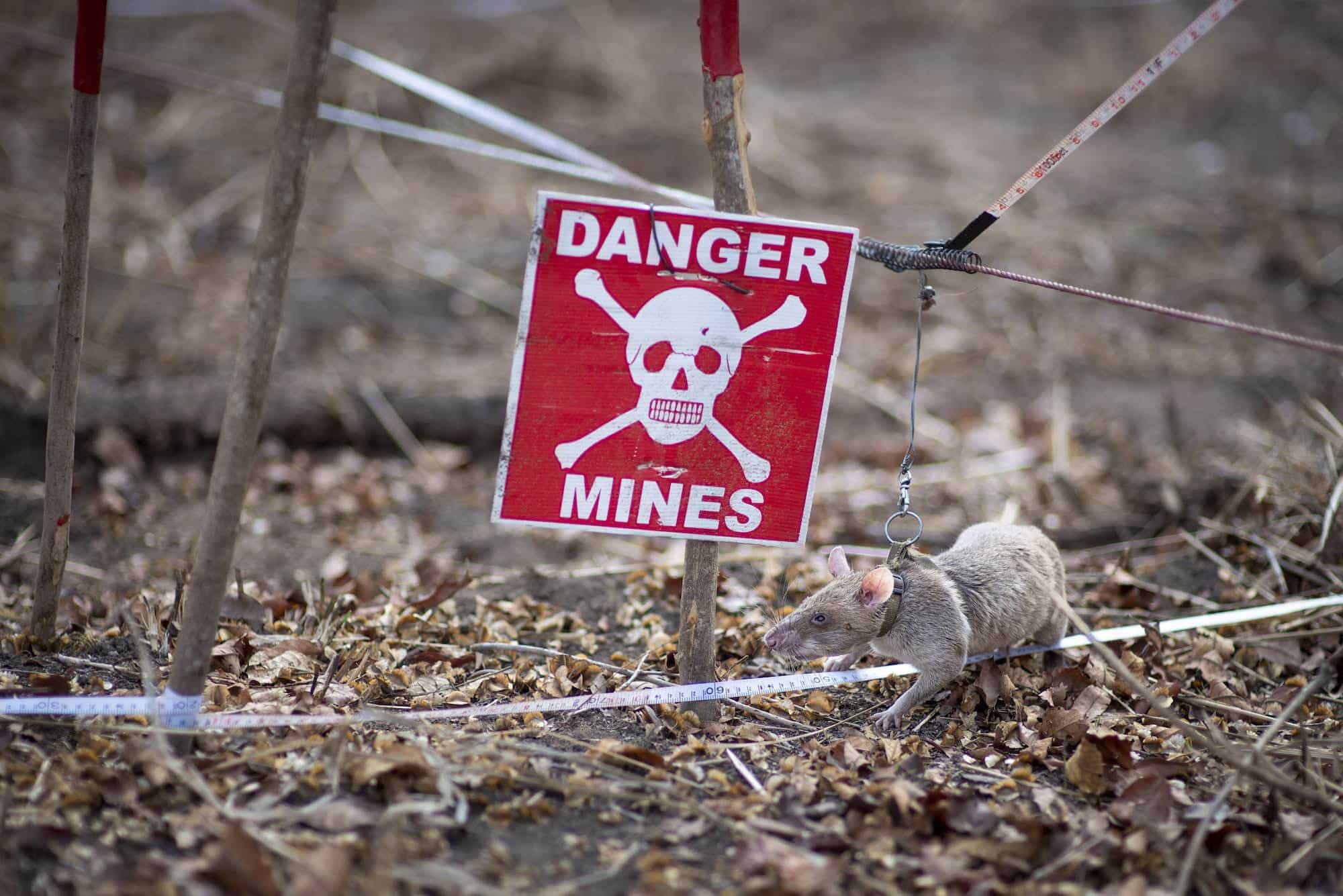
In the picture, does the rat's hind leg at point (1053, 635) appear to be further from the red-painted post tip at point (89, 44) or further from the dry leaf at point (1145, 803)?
the red-painted post tip at point (89, 44)

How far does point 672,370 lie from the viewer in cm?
320

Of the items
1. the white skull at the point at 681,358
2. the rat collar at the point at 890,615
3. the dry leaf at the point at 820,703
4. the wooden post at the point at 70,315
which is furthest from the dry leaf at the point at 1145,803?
the wooden post at the point at 70,315

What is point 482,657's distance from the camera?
4141mm

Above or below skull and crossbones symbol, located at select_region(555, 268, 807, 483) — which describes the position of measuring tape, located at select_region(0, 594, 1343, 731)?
below

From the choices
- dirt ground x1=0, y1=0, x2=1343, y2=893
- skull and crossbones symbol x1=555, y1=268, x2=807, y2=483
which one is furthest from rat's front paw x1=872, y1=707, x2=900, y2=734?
skull and crossbones symbol x1=555, y1=268, x2=807, y2=483

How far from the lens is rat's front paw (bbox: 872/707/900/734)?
12.2ft

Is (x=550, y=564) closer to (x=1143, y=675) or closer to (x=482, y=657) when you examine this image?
(x=482, y=657)

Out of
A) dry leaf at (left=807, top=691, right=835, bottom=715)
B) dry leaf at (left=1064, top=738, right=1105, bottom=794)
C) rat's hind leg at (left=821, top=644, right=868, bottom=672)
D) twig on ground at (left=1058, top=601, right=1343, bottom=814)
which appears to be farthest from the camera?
rat's hind leg at (left=821, top=644, right=868, bottom=672)

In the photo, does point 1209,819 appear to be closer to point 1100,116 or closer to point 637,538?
point 1100,116

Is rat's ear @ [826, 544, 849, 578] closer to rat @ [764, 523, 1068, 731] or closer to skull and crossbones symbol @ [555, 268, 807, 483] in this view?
rat @ [764, 523, 1068, 731]

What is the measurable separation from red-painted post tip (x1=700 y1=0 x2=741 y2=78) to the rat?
5.99 feet

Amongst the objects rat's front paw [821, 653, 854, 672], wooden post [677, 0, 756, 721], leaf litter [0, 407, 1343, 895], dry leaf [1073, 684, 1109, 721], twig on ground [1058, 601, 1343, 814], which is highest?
wooden post [677, 0, 756, 721]

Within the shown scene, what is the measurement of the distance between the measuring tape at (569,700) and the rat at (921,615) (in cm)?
12

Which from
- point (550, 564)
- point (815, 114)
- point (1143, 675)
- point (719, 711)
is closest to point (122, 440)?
point (550, 564)
